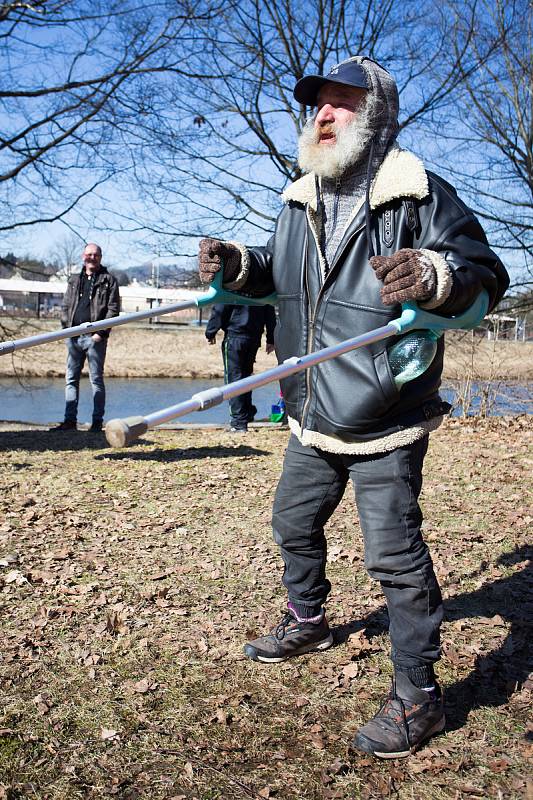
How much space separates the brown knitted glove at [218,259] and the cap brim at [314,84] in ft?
2.11

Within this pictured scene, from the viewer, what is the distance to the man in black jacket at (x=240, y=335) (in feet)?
30.0

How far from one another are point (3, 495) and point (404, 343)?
4.13 meters

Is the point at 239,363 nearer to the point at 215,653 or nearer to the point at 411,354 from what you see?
the point at 215,653

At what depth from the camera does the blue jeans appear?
8969 millimetres

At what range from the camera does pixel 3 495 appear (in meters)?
5.86

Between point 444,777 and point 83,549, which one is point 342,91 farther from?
point 83,549

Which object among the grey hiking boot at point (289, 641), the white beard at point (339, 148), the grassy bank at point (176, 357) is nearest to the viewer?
the white beard at point (339, 148)

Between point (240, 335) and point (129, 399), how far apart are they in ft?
22.1

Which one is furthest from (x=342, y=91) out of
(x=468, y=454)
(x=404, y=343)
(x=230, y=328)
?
(x=230, y=328)

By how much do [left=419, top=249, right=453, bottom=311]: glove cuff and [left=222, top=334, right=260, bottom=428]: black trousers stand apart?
21.9ft

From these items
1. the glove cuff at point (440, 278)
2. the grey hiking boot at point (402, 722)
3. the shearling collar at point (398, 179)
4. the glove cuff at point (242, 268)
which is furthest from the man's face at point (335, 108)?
the grey hiking boot at point (402, 722)

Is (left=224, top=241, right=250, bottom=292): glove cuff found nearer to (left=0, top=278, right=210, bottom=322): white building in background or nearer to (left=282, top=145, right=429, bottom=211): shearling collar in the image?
(left=282, top=145, right=429, bottom=211): shearling collar

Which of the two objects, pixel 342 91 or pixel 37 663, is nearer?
pixel 342 91

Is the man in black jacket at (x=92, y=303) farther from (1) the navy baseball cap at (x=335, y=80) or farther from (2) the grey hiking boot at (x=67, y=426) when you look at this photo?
(1) the navy baseball cap at (x=335, y=80)
